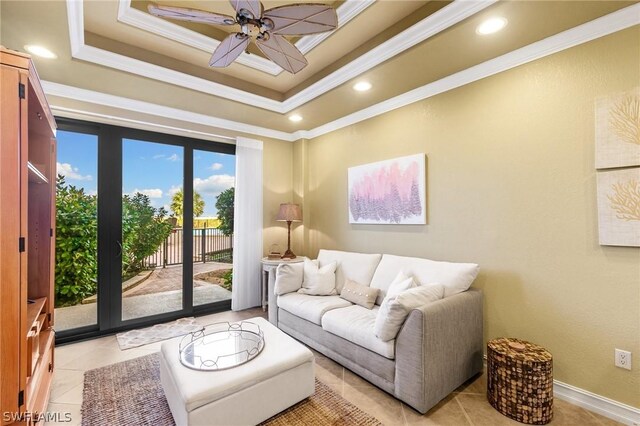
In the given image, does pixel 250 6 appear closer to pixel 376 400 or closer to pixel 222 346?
pixel 222 346

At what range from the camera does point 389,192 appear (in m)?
3.39

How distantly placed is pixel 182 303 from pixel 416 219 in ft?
10.5

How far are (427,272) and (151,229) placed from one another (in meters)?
3.34

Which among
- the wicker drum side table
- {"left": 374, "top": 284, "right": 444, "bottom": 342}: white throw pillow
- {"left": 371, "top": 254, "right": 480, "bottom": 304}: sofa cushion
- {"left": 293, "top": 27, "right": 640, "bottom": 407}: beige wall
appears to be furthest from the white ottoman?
{"left": 293, "top": 27, "right": 640, "bottom": 407}: beige wall

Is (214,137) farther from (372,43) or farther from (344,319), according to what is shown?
(344,319)

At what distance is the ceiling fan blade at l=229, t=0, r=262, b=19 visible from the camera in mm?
1598

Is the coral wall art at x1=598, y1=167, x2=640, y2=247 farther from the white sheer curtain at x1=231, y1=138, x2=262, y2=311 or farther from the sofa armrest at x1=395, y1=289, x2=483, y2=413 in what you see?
the white sheer curtain at x1=231, y1=138, x2=262, y2=311

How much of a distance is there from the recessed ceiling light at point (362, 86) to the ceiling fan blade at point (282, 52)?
0.85 m

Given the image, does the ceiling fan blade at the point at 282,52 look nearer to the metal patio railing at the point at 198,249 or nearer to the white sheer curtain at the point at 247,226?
the white sheer curtain at the point at 247,226

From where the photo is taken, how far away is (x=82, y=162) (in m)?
3.31

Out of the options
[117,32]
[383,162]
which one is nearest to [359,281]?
[383,162]

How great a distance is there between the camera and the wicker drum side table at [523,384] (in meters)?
1.90

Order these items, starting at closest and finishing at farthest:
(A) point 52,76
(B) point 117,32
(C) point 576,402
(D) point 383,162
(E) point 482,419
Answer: (E) point 482,419 < (C) point 576,402 < (B) point 117,32 < (A) point 52,76 < (D) point 383,162

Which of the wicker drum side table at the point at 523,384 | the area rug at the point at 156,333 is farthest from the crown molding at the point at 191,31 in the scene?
the area rug at the point at 156,333
